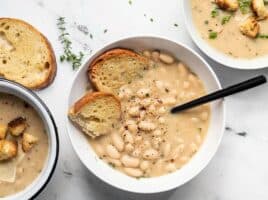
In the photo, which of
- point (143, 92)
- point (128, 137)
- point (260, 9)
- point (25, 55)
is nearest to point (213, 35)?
point (260, 9)

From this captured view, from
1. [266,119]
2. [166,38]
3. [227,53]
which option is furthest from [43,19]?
[266,119]

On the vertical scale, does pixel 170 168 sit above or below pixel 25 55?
below

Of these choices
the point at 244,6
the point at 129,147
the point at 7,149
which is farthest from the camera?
the point at 244,6

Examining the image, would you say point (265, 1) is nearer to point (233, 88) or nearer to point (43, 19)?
point (233, 88)

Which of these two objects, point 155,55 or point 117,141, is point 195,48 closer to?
point 155,55

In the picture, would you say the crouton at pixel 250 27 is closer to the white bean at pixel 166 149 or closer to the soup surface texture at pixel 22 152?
the white bean at pixel 166 149

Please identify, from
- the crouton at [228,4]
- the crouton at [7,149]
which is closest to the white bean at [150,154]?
the crouton at [7,149]

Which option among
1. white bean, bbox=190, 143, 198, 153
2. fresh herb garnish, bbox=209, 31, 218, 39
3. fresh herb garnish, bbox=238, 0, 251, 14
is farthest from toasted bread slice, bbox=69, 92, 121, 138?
fresh herb garnish, bbox=238, 0, 251, 14
